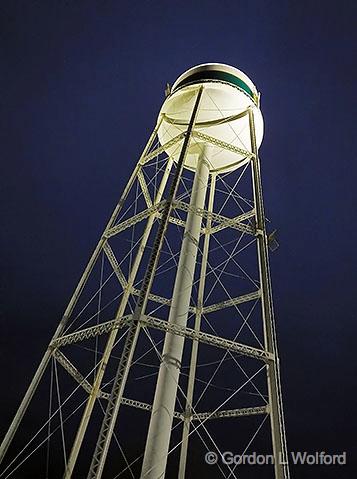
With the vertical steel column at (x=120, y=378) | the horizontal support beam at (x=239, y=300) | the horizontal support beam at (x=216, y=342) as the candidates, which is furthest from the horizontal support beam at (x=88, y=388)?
the horizontal support beam at (x=239, y=300)

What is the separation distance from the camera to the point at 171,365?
12.0 meters

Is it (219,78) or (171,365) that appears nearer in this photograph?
(171,365)

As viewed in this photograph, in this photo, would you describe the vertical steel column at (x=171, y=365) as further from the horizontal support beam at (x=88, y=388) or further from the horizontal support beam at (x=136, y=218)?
the horizontal support beam at (x=136, y=218)

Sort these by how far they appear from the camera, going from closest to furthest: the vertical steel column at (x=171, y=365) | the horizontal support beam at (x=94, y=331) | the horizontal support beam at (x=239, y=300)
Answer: the horizontal support beam at (x=94, y=331), the vertical steel column at (x=171, y=365), the horizontal support beam at (x=239, y=300)

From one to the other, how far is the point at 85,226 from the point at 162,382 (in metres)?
13.6

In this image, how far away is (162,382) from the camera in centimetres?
1174

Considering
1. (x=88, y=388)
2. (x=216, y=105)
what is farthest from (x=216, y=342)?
(x=216, y=105)

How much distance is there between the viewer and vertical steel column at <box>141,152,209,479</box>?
10578 millimetres

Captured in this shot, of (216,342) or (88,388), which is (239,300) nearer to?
(216,342)

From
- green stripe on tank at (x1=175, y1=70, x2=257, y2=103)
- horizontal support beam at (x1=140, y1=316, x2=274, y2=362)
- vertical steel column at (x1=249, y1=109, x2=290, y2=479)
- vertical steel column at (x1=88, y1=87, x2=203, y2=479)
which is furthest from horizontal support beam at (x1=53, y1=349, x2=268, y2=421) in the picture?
green stripe on tank at (x1=175, y1=70, x2=257, y2=103)

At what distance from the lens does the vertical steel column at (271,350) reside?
955cm

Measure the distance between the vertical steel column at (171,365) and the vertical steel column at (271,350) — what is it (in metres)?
2.13

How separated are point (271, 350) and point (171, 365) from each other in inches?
110

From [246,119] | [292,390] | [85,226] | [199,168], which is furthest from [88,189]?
[292,390]
